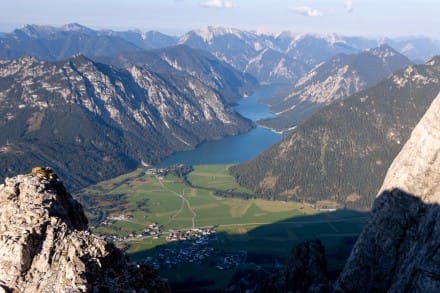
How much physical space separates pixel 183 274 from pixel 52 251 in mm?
138814

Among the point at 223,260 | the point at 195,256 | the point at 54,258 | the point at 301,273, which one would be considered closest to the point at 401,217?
the point at 301,273

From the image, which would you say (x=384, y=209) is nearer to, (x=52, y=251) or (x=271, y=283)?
(x=271, y=283)

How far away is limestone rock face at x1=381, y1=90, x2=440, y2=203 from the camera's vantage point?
54719 mm

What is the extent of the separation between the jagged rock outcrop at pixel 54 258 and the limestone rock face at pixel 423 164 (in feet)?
114

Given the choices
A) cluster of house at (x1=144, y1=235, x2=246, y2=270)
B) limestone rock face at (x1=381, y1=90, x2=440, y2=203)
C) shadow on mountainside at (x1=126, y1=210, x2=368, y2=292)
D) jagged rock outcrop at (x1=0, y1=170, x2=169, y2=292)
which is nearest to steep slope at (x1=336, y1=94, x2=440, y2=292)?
limestone rock face at (x1=381, y1=90, x2=440, y2=203)

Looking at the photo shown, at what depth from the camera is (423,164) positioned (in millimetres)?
56562

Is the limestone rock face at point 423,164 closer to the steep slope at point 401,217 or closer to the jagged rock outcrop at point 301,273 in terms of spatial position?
the steep slope at point 401,217

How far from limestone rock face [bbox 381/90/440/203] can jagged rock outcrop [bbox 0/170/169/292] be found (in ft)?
114

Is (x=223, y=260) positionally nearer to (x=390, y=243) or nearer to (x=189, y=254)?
(x=189, y=254)

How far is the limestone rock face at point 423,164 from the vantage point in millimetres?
54719

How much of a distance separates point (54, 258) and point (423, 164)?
4342 centimetres

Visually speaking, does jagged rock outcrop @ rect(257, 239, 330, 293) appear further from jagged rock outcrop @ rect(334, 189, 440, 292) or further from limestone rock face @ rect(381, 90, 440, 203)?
limestone rock face @ rect(381, 90, 440, 203)

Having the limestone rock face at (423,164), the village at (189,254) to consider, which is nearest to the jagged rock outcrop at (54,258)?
the limestone rock face at (423,164)

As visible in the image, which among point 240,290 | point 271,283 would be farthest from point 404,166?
point 240,290
